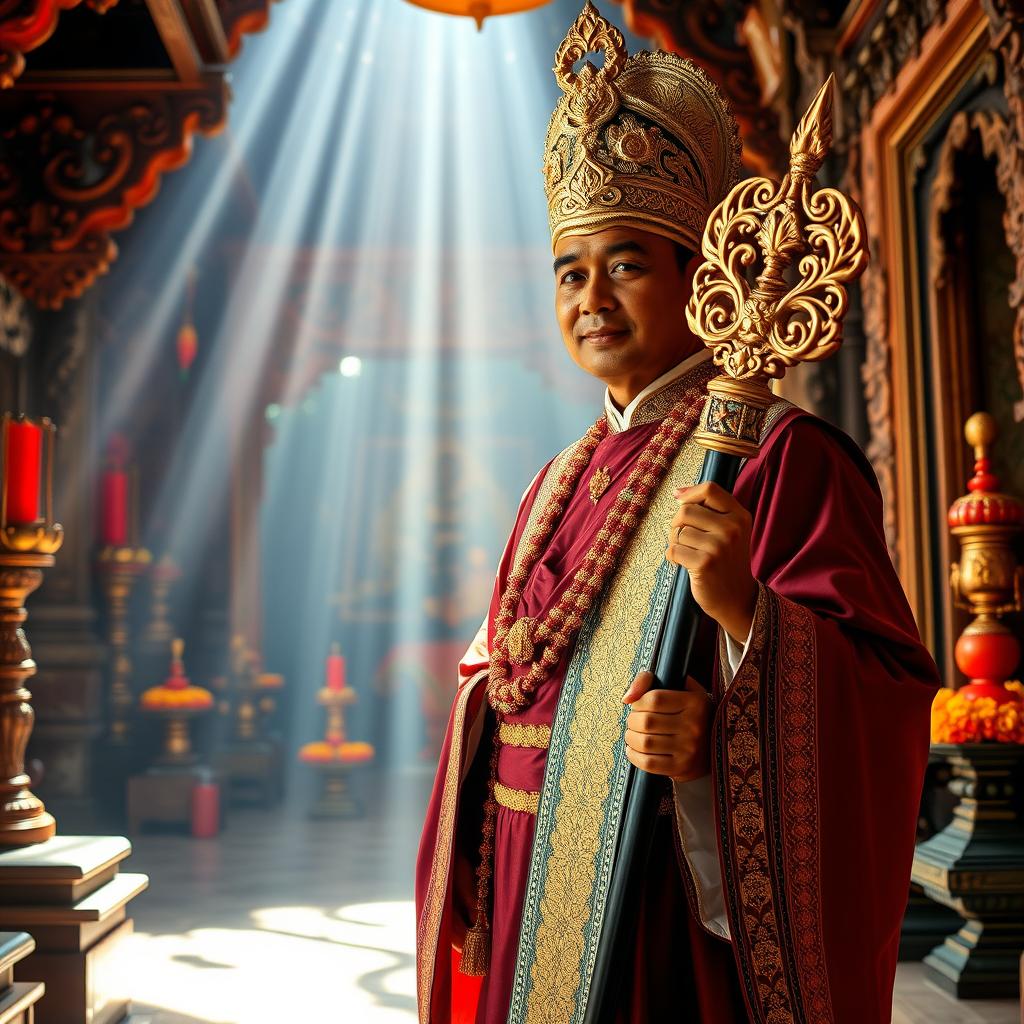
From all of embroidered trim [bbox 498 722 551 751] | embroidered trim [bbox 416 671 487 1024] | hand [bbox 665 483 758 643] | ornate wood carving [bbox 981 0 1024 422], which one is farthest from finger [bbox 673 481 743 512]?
ornate wood carving [bbox 981 0 1024 422]

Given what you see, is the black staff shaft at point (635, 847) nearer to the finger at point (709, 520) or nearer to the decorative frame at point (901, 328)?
the finger at point (709, 520)

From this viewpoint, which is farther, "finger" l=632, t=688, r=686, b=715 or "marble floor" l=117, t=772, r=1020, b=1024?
"marble floor" l=117, t=772, r=1020, b=1024

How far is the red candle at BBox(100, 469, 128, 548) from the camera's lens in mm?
6301

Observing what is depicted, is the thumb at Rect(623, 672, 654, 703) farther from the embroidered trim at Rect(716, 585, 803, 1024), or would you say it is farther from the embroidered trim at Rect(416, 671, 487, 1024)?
the embroidered trim at Rect(416, 671, 487, 1024)

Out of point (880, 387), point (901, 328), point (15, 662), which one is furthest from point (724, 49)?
point (15, 662)

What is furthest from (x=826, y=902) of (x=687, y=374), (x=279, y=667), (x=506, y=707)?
(x=279, y=667)

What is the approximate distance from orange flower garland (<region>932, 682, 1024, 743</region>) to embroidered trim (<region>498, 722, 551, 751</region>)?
63.0 inches

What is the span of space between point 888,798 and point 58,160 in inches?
132

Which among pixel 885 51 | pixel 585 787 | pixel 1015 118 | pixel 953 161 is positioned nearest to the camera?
pixel 585 787

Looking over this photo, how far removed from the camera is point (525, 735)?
1476 millimetres

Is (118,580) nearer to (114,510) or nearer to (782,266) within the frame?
(114,510)

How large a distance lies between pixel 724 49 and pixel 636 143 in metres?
2.48

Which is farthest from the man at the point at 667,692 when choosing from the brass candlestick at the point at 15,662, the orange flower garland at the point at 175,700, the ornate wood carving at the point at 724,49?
the orange flower garland at the point at 175,700

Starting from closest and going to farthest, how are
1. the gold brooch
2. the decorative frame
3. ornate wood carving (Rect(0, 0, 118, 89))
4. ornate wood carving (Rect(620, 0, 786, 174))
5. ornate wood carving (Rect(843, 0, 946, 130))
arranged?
1. the gold brooch
2. ornate wood carving (Rect(0, 0, 118, 89))
3. ornate wood carving (Rect(843, 0, 946, 130))
4. the decorative frame
5. ornate wood carving (Rect(620, 0, 786, 174))
